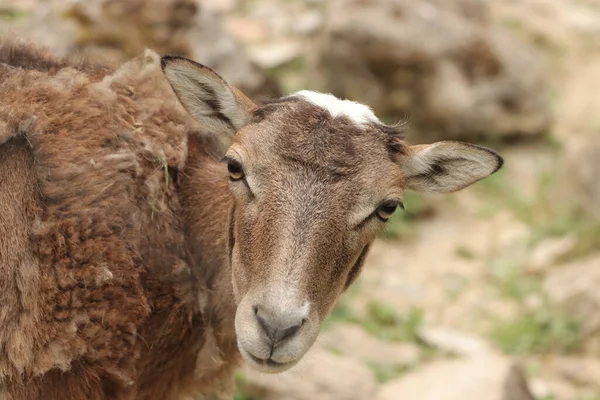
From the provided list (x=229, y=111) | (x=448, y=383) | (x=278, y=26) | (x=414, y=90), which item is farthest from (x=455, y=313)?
(x=278, y=26)

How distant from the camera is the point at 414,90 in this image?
44.8 feet

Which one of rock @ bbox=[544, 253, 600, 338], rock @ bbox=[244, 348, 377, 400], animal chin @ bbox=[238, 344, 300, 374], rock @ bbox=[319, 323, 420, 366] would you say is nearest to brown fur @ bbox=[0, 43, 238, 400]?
animal chin @ bbox=[238, 344, 300, 374]

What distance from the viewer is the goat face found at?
4676mm

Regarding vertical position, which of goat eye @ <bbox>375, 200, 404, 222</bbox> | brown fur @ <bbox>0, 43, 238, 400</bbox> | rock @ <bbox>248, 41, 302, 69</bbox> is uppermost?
goat eye @ <bbox>375, 200, 404, 222</bbox>

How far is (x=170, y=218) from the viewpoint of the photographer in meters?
5.54

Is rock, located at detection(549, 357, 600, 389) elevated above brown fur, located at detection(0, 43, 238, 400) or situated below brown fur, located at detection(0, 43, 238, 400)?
below

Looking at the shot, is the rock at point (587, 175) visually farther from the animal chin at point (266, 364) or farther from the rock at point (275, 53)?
the animal chin at point (266, 364)

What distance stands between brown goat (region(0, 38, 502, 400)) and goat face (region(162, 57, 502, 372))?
0.03ft

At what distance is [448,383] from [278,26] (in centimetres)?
971

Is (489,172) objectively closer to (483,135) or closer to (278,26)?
(483,135)

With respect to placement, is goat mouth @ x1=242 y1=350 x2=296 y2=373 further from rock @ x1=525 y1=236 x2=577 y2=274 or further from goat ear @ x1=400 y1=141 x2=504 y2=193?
rock @ x1=525 y1=236 x2=577 y2=274

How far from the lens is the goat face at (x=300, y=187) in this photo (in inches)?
184

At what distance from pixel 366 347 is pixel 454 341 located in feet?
4.17

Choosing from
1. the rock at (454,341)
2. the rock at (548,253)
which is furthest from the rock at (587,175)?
the rock at (454,341)
